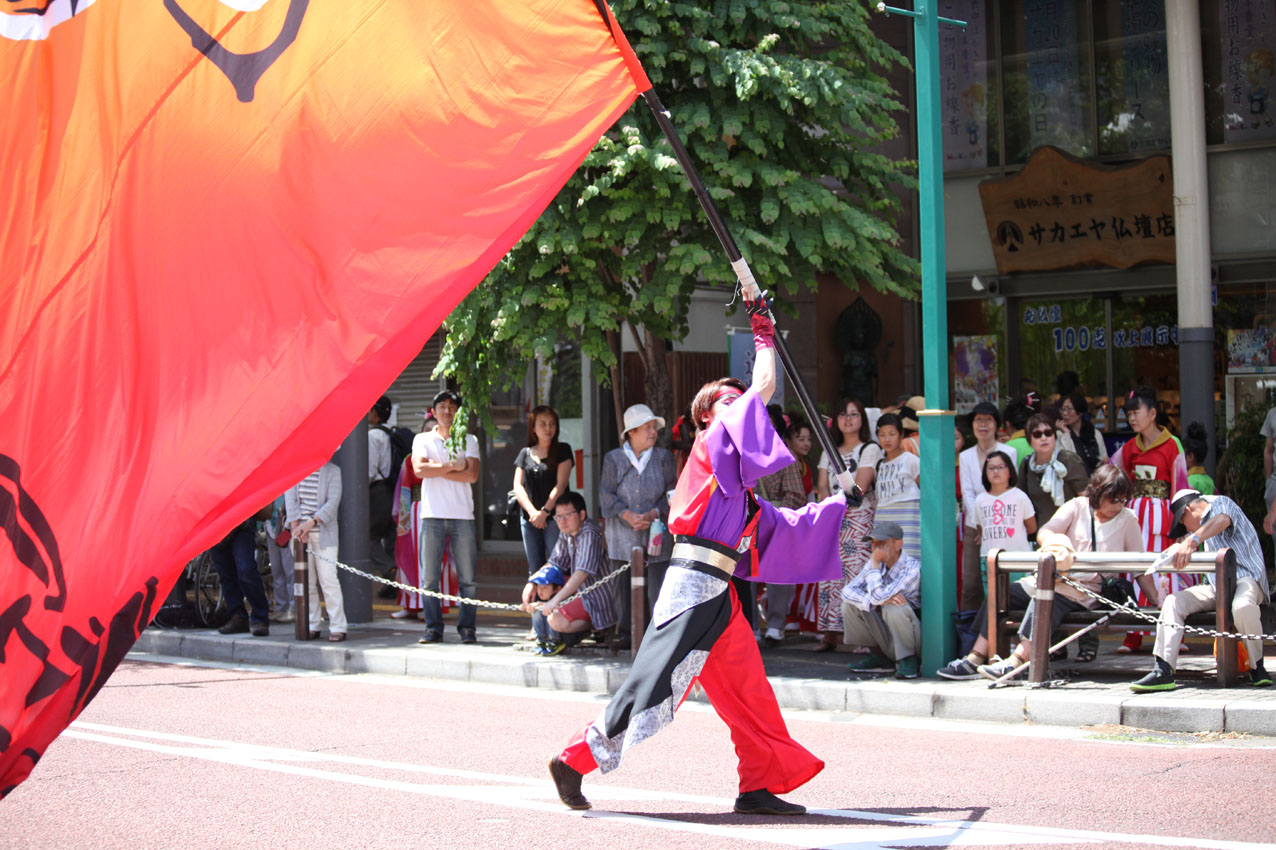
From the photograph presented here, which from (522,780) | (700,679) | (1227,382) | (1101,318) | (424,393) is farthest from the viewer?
(424,393)

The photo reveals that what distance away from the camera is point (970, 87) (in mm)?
19125

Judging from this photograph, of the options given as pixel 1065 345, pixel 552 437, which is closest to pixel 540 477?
pixel 552 437

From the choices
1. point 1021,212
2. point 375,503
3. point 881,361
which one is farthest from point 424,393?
point 1021,212

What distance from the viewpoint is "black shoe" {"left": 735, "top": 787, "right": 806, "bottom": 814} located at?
6.34 m

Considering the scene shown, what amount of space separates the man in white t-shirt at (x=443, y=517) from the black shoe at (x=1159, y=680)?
5735 mm

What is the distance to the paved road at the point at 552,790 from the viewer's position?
6.03 metres

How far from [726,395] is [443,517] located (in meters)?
6.41

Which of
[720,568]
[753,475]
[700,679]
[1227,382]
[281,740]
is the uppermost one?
[1227,382]

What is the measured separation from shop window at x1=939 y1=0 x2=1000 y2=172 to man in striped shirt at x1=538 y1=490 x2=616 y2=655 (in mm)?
9684

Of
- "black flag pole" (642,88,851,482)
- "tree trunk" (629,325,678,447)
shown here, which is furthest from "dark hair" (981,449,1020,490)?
"black flag pole" (642,88,851,482)

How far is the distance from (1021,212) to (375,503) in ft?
30.1

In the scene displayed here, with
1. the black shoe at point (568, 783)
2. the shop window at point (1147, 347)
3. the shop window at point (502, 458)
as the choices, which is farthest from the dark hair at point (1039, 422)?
the shop window at point (502, 458)

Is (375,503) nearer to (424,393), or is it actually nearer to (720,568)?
(424,393)

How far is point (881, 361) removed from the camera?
18969 mm
